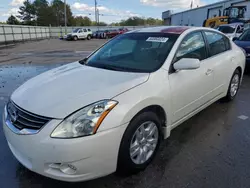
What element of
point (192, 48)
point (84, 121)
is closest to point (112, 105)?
point (84, 121)

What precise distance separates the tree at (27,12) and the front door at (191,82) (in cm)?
9099

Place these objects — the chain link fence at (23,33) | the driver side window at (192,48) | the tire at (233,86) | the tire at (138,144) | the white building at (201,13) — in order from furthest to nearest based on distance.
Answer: the white building at (201,13)
the chain link fence at (23,33)
the tire at (233,86)
the driver side window at (192,48)
the tire at (138,144)

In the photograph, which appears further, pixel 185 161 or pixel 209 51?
pixel 209 51

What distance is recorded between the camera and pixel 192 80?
2.84m

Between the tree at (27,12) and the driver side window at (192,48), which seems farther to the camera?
the tree at (27,12)

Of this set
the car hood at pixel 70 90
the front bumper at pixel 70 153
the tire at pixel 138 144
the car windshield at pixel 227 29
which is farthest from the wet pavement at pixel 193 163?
the car windshield at pixel 227 29

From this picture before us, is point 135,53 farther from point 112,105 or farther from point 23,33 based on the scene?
point 23,33

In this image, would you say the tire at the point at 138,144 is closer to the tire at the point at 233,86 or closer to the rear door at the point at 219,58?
the rear door at the point at 219,58

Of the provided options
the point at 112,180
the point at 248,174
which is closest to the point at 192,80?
the point at 248,174

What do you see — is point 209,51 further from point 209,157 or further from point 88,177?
point 88,177

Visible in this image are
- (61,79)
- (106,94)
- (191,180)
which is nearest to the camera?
(106,94)

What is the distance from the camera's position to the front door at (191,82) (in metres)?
2.62

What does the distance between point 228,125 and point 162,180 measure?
6.02 ft

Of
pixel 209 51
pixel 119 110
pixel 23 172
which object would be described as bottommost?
pixel 23 172
